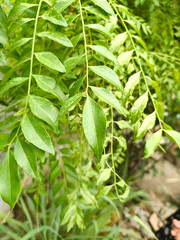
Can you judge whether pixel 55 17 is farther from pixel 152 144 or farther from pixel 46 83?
pixel 152 144

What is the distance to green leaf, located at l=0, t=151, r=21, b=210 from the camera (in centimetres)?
34

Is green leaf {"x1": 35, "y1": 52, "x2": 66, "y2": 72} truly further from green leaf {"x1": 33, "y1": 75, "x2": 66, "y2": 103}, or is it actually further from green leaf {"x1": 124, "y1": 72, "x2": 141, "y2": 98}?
green leaf {"x1": 124, "y1": 72, "x2": 141, "y2": 98}

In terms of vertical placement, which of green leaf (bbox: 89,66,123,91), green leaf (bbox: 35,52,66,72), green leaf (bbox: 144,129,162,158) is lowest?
green leaf (bbox: 144,129,162,158)

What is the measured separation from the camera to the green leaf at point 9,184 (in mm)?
341

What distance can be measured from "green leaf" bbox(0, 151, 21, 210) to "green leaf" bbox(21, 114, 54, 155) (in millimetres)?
51

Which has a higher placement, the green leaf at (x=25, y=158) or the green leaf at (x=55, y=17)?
the green leaf at (x=55, y=17)

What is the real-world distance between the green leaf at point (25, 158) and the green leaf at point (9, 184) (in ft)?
0.05

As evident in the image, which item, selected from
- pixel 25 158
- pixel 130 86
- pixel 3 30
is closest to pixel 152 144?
pixel 130 86

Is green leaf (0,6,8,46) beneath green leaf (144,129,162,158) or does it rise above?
above

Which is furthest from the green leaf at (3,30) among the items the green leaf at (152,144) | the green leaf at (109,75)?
the green leaf at (152,144)

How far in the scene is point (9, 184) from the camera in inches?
13.5

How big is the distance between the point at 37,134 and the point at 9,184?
8cm

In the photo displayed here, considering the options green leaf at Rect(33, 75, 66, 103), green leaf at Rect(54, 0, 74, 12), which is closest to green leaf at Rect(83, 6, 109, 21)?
green leaf at Rect(54, 0, 74, 12)

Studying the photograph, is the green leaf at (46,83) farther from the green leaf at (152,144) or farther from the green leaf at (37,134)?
the green leaf at (152,144)
